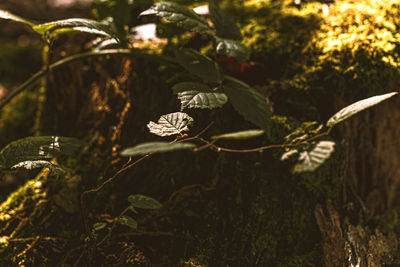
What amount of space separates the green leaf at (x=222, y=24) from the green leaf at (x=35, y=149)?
0.81 m

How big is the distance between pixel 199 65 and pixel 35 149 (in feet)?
2.47

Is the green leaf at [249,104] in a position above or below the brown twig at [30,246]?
above

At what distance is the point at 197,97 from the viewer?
1.12 m

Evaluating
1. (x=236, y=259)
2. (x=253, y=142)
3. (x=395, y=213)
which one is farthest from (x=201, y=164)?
(x=395, y=213)

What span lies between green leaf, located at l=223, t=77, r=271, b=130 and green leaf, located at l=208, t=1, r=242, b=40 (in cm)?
28

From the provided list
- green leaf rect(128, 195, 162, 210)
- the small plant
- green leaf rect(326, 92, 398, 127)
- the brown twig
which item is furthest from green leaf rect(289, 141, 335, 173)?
the brown twig

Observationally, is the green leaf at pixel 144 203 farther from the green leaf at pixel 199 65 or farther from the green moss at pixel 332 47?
the green moss at pixel 332 47

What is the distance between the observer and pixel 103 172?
4.94ft

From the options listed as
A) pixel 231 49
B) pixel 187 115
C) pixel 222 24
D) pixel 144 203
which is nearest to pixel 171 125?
pixel 187 115

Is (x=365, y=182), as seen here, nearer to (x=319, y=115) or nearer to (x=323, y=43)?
(x=319, y=115)

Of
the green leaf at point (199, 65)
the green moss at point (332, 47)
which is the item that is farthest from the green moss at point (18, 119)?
the green moss at point (332, 47)

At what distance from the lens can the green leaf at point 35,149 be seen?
1109 millimetres

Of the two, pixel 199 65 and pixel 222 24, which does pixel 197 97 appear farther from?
pixel 222 24

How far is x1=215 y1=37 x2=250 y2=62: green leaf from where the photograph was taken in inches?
50.2
